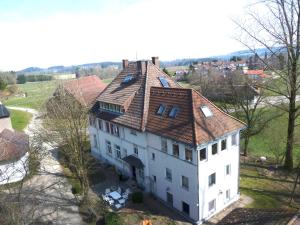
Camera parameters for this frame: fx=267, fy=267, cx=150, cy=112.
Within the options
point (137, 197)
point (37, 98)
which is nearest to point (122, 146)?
point (137, 197)

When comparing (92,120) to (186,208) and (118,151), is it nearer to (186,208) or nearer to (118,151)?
(118,151)

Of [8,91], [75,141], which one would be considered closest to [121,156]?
[75,141]

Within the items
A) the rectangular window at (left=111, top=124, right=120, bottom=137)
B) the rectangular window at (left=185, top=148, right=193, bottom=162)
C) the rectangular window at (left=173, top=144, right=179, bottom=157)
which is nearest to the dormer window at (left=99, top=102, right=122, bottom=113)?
the rectangular window at (left=111, top=124, right=120, bottom=137)

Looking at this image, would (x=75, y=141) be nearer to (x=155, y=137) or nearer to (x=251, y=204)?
(x=155, y=137)

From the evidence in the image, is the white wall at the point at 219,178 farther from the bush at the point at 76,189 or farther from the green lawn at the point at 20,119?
the green lawn at the point at 20,119

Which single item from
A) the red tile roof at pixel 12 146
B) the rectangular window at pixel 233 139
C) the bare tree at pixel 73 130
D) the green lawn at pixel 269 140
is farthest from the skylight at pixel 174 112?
the green lawn at pixel 269 140

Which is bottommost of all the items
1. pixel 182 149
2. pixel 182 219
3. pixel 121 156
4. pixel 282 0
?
pixel 182 219

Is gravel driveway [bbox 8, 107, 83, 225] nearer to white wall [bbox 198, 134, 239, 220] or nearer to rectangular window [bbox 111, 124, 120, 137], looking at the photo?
rectangular window [bbox 111, 124, 120, 137]
